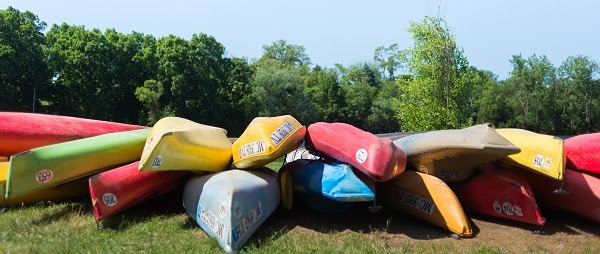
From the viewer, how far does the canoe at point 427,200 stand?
18.6 feet

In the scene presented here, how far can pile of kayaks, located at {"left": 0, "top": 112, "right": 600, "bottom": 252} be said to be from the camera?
5.56 m

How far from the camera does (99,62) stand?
38.8 metres

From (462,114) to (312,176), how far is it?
19661 millimetres

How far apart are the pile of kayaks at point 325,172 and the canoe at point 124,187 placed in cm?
1

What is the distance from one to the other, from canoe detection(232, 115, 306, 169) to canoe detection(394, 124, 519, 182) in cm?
127

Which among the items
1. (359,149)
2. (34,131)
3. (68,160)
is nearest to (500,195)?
(359,149)

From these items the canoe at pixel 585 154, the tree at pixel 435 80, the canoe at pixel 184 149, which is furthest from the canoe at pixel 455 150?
the tree at pixel 435 80

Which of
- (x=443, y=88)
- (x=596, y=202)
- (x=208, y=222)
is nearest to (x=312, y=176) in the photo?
(x=208, y=222)

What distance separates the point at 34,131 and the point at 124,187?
187 cm

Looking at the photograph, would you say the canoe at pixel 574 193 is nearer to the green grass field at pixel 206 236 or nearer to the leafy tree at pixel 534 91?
the green grass field at pixel 206 236

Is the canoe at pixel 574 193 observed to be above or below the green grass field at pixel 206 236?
above

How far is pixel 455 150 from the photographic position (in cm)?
580

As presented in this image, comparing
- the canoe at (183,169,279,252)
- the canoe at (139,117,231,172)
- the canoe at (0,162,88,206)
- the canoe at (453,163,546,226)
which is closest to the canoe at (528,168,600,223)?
the canoe at (453,163,546,226)

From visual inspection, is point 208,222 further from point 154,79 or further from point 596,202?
point 154,79
